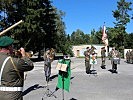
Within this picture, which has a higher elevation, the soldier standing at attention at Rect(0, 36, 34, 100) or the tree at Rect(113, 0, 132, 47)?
the tree at Rect(113, 0, 132, 47)

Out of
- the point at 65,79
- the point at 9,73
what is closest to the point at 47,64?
the point at 65,79

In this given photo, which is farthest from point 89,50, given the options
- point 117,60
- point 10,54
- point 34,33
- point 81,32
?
point 81,32

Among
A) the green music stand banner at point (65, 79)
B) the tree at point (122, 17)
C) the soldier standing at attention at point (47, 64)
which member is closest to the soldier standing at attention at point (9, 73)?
the green music stand banner at point (65, 79)

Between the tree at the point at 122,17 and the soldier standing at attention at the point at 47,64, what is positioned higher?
the tree at the point at 122,17

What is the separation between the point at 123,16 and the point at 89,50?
6725 cm

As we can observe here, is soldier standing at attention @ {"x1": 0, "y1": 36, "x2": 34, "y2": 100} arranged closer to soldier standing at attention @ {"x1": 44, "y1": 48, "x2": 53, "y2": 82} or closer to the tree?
soldier standing at attention @ {"x1": 44, "y1": 48, "x2": 53, "y2": 82}

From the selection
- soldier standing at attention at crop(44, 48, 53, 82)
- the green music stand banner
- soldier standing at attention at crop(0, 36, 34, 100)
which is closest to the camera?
soldier standing at attention at crop(0, 36, 34, 100)

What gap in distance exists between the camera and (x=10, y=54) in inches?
232

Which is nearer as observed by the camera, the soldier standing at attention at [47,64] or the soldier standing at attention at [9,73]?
the soldier standing at attention at [9,73]

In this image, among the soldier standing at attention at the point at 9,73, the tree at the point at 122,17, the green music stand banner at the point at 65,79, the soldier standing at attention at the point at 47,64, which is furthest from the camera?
the tree at the point at 122,17

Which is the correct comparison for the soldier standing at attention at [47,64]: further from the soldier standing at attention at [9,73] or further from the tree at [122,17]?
the tree at [122,17]

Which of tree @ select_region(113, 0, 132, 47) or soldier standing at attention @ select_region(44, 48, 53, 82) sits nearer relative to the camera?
soldier standing at attention @ select_region(44, 48, 53, 82)

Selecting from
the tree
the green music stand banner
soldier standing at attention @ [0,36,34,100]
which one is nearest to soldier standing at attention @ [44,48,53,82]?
the green music stand banner

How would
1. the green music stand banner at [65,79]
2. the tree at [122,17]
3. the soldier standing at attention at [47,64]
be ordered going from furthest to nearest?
the tree at [122,17], the soldier standing at attention at [47,64], the green music stand banner at [65,79]
